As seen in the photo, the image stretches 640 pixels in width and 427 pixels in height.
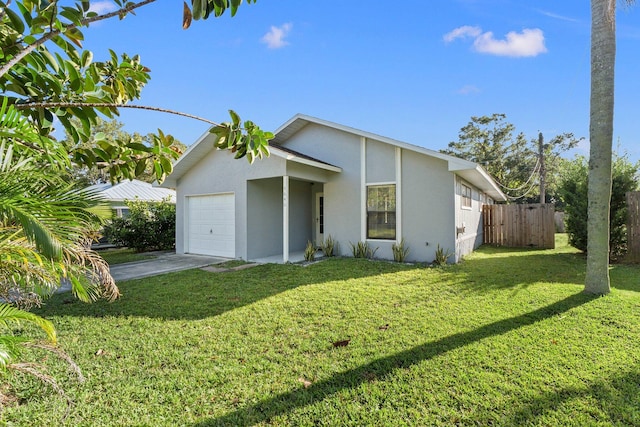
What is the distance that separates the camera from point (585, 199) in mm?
11156

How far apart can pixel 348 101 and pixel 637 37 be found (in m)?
11.9

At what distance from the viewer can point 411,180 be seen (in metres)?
9.99

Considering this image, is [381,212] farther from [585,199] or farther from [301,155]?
[585,199]

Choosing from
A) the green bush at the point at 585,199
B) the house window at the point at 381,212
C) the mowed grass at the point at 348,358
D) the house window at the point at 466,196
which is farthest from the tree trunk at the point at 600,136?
the green bush at the point at 585,199

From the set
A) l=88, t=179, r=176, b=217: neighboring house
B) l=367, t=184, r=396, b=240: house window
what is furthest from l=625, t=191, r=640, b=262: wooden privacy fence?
l=88, t=179, r=176, b=217: neighboring house

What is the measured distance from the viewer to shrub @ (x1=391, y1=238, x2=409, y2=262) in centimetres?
994

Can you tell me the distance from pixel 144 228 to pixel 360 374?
1303cm

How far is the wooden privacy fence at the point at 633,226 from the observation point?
962cm

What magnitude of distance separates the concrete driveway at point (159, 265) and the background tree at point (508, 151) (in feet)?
96.7

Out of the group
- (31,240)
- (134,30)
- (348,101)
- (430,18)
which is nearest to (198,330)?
(31,240)

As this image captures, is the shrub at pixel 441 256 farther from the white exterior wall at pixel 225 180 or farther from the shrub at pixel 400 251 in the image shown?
the white exterior wall at pixel 225 180

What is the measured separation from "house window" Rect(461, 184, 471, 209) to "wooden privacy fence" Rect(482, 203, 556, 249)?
153 inches

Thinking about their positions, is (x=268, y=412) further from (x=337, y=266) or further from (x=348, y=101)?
(x=348, y=101)

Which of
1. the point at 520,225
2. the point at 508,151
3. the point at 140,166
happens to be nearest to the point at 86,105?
the point at 140,166
